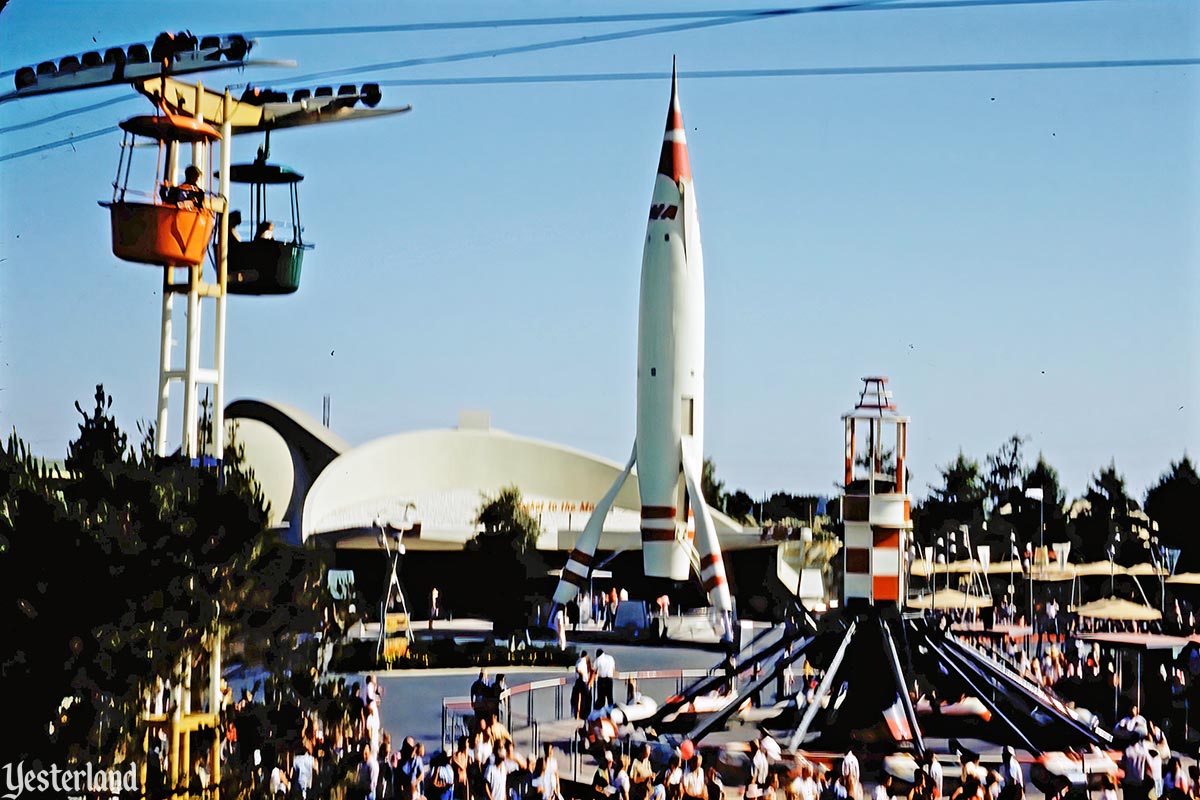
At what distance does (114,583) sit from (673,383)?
85.7 feet

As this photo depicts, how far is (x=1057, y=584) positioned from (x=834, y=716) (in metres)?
40.6

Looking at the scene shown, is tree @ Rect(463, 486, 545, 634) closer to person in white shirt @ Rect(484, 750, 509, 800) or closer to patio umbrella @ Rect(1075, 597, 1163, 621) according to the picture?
patio umbrella @ Rect(1075, 597, 1163, 621)

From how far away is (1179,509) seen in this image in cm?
6166

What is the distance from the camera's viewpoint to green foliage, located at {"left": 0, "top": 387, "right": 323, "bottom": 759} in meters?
15.4

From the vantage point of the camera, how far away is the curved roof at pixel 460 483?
205ft

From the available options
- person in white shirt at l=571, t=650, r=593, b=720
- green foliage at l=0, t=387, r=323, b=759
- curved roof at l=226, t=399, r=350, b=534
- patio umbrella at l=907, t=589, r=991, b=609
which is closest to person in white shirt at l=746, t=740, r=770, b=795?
green foliage at l=0, t=387, r=323, b=759

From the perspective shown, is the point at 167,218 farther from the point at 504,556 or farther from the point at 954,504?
the point at 954,504

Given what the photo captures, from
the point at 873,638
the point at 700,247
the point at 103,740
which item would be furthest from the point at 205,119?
the point at 700,247

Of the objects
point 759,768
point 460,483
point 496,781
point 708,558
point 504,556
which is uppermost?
point 460,483

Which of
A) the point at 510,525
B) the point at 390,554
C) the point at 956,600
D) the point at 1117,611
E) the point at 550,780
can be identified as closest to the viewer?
the point at 550,780

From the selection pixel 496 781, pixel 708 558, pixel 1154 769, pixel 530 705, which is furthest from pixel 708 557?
pixel 496 781

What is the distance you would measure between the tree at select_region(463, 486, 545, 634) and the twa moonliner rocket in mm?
13069

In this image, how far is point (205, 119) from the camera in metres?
23.7

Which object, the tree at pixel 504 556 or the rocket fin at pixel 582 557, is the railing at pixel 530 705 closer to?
the rocket fin at pixel 582 557
